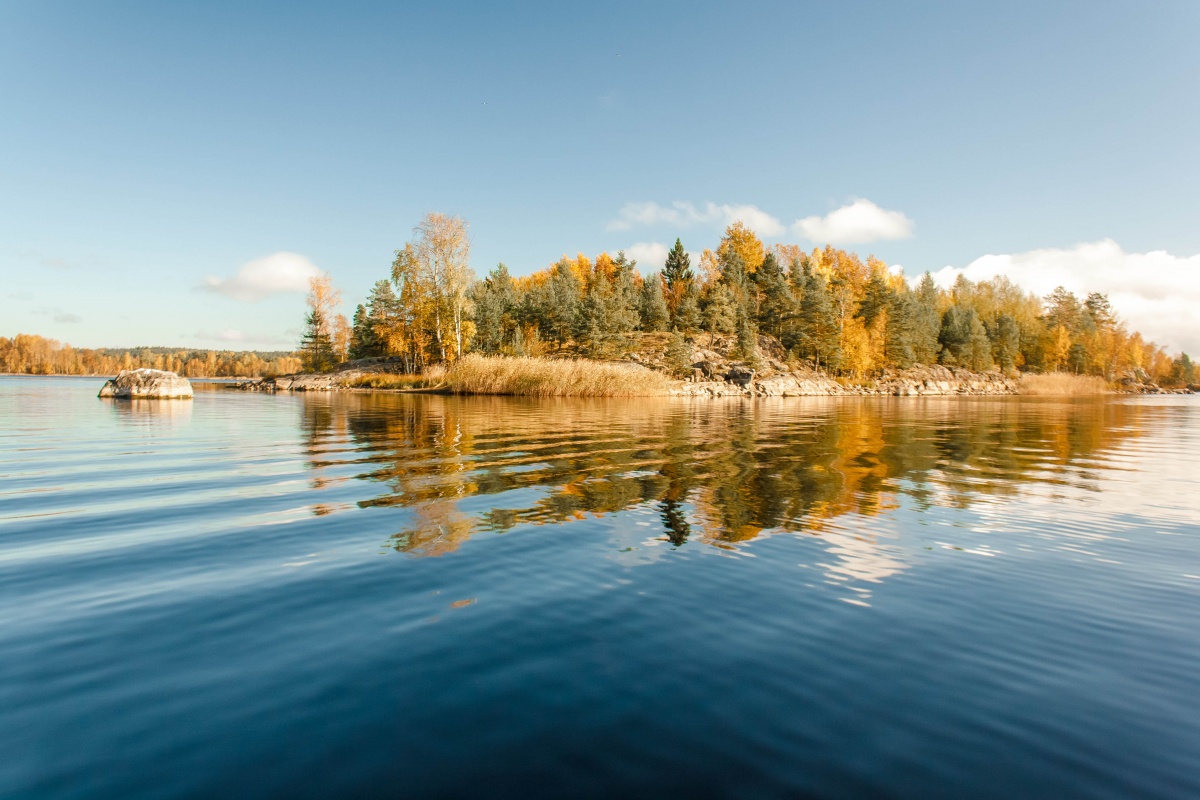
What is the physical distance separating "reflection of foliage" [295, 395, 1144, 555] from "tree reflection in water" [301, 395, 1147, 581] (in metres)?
0.04

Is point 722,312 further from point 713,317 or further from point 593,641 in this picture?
point 593,641

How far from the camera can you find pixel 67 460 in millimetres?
10602

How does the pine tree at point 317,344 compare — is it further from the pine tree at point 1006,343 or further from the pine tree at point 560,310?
the pine tree at point 1006,343

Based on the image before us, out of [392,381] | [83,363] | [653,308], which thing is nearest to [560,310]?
[653,308]

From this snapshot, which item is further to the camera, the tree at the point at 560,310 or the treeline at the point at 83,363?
the treeline at the point at 83,363

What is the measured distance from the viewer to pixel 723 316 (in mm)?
69750

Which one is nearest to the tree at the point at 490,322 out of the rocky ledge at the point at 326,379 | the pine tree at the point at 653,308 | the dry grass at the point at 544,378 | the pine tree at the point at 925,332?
the rocky ledge at the point at 326,379

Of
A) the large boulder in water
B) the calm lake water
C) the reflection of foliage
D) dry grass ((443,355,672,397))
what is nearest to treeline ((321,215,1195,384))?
dry grass ((443,355,672,397))

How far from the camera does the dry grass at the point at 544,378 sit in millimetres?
38781

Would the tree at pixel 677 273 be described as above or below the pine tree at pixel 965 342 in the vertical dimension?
above

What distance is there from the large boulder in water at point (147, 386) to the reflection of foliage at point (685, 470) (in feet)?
56.5

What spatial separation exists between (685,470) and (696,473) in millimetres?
358

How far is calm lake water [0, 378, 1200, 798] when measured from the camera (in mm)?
2438

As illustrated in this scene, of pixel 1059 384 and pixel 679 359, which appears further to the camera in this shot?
pixel 1059 384
